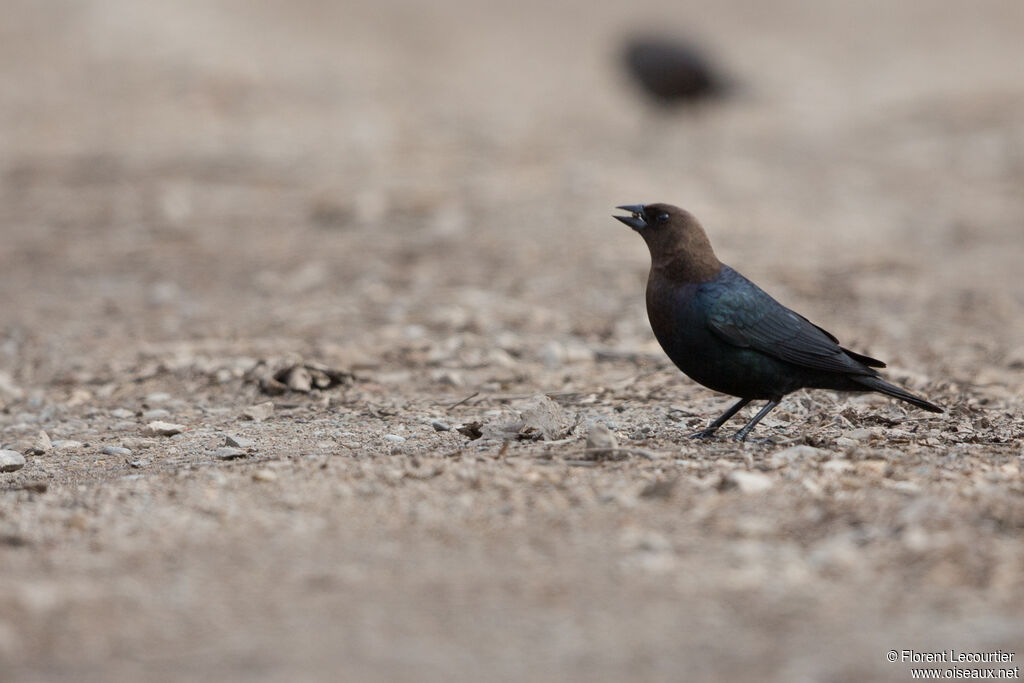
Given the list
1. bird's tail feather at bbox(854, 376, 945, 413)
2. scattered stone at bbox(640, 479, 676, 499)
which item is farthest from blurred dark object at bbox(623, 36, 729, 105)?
scattered stone at bbox(640, 479, 676, 499)

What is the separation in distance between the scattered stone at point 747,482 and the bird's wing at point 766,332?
90cm

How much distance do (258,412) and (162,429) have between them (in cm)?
45

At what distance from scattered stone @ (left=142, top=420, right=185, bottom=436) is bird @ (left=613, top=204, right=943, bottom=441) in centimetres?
199

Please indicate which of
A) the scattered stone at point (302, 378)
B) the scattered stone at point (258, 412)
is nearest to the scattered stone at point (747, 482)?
the scattered stone at point (258, 412)

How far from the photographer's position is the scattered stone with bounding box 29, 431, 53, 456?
205 inches

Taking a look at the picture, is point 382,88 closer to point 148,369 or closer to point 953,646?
point 148,369

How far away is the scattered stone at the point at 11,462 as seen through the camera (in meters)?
4.84

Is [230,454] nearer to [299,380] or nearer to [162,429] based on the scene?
[162,429]

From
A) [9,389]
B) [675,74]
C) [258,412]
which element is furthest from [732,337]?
[675,74]

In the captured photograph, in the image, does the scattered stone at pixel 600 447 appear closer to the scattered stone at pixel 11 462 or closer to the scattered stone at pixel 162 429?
the scattered stone at pixel 162 429

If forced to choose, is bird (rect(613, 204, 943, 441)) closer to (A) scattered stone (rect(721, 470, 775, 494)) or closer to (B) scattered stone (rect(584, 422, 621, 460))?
(B) scattered stone (rect(584, 422, 621, 460))

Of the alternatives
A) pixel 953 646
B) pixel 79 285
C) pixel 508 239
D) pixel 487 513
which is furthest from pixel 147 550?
pixel 508 239

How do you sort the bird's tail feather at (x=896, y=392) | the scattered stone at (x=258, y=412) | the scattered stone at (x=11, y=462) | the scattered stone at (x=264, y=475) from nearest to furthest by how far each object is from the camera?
1. the scattered stone at (x=264, y=475)
2. the scattered stone at (x=11, y=462)
3. the bird's tail feather at (x=896, y=392)
4. the scattered stone at (x=258, y=412)

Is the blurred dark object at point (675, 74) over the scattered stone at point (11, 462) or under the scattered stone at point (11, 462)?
over
